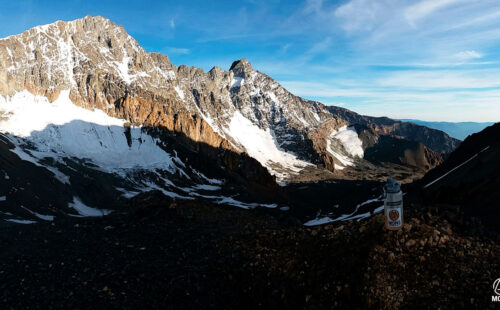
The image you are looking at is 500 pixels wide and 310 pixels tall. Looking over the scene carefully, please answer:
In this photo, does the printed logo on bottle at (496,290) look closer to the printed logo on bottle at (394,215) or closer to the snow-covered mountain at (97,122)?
the printed logo on bottle at (394,215)

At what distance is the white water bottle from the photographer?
9625 mm

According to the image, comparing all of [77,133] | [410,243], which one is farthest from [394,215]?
[77,133]

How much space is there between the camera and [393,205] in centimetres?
975

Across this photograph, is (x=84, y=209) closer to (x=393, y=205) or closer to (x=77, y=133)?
(x=393, y=205)

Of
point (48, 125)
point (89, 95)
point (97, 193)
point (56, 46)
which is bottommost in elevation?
point (97, 193)

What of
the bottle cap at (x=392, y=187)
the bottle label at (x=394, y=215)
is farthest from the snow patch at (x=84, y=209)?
the bottle cap at (x=392, y=187)

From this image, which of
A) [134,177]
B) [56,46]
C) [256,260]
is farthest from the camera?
[56,46]

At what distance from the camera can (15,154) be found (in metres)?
70.1

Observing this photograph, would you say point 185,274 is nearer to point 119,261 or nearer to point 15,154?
point 119,261

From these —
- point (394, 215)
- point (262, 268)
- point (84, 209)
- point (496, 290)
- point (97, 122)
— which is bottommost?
point (84, 209)

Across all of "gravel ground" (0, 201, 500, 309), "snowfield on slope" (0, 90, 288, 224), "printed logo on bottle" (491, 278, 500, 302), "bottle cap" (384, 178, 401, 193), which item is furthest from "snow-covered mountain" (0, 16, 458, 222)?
"printed logo on bottle" (491, 278, 500, 302)

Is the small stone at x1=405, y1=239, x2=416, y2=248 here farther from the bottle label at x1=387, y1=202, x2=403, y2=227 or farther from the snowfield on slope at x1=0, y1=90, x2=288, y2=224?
the snowfield on slope at x1=0, y1=90, x2=288, y2=224

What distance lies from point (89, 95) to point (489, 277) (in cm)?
16209

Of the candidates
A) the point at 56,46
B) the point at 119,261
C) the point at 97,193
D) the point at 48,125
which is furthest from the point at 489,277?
the point at 56,46
